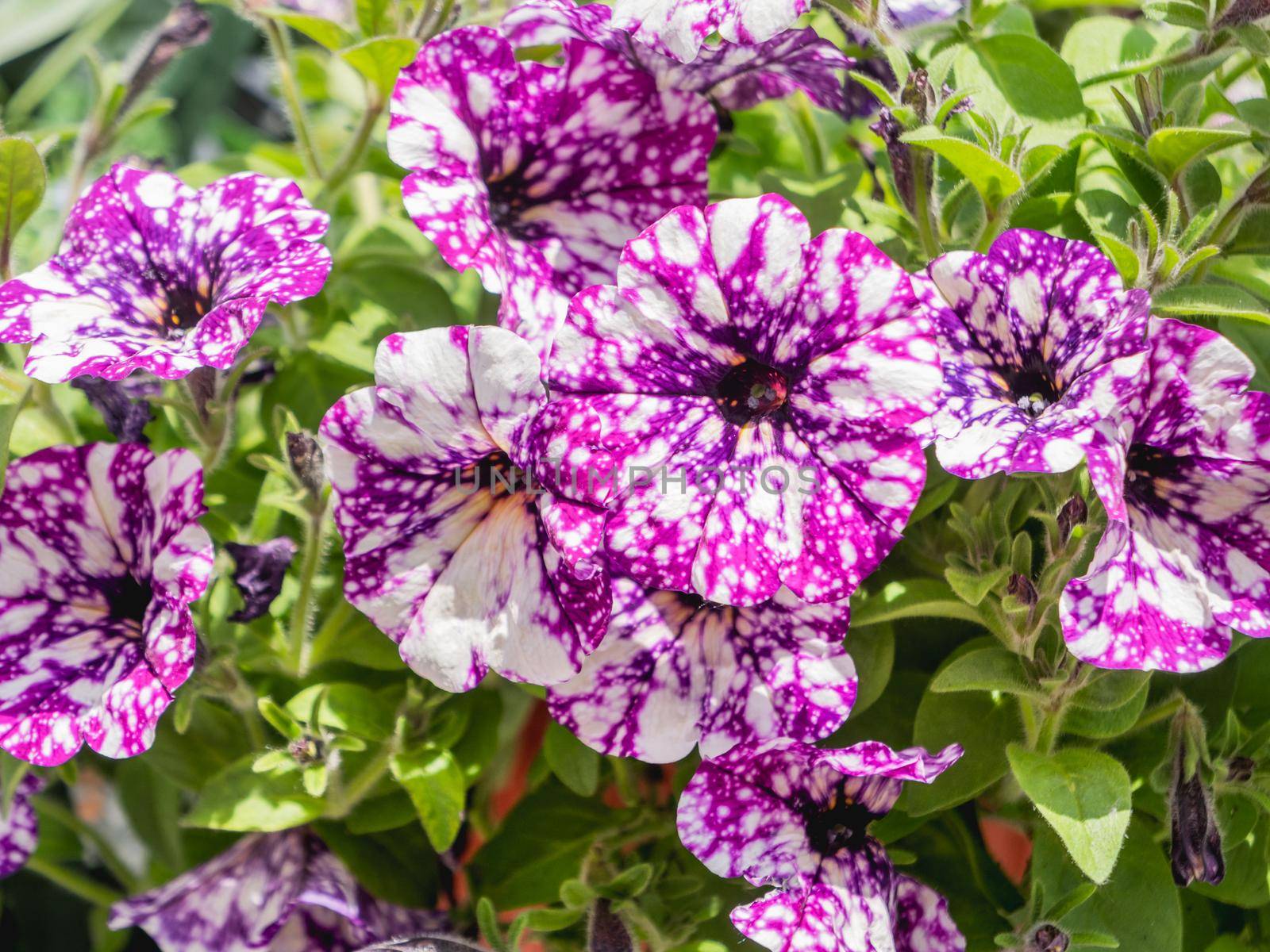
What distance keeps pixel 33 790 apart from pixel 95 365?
0.28 m

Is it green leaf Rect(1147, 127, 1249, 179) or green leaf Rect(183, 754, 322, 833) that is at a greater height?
green leaf Rect(1147, 127, 1249, 179)

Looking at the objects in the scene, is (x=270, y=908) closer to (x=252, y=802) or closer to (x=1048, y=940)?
(x=252, y=802)

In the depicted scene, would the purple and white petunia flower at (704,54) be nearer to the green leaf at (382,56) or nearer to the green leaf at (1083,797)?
the green leaf at (382,56)

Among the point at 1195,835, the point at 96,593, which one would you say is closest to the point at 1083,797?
the point at 1195,835

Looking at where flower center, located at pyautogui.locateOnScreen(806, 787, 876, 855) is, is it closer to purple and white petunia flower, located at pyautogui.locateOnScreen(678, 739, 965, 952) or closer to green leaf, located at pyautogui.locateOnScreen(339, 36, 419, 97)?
purple and white petunia flower, located at pyautogui.locateOnScreen(678, 739, 965, 952)

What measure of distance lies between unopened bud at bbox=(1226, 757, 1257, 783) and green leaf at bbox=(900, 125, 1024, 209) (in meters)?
0.30

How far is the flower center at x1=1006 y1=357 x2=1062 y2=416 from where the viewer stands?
0.53 metres

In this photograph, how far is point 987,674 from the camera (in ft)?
1.80

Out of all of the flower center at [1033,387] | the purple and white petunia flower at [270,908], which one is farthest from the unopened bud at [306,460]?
the flower center at [1033,387]

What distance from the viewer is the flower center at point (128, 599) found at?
0.62 m

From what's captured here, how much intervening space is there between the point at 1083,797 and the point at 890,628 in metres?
0.13

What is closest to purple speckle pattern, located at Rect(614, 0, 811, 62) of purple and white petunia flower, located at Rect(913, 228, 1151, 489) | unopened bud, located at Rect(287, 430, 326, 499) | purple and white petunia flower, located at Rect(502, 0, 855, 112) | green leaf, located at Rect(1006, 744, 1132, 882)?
purple and white petunia flower, located at Rect(502, 0, 855, 112)

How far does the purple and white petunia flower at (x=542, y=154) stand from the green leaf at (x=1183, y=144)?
221 millimetres

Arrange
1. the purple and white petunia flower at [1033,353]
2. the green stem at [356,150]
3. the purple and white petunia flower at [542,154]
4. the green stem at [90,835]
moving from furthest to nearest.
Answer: the green stem at [90,835]
the green stem at [356,150]
the purple and white petunia flower at [542,154]
the purple and white petunia flower at [1033,353]
